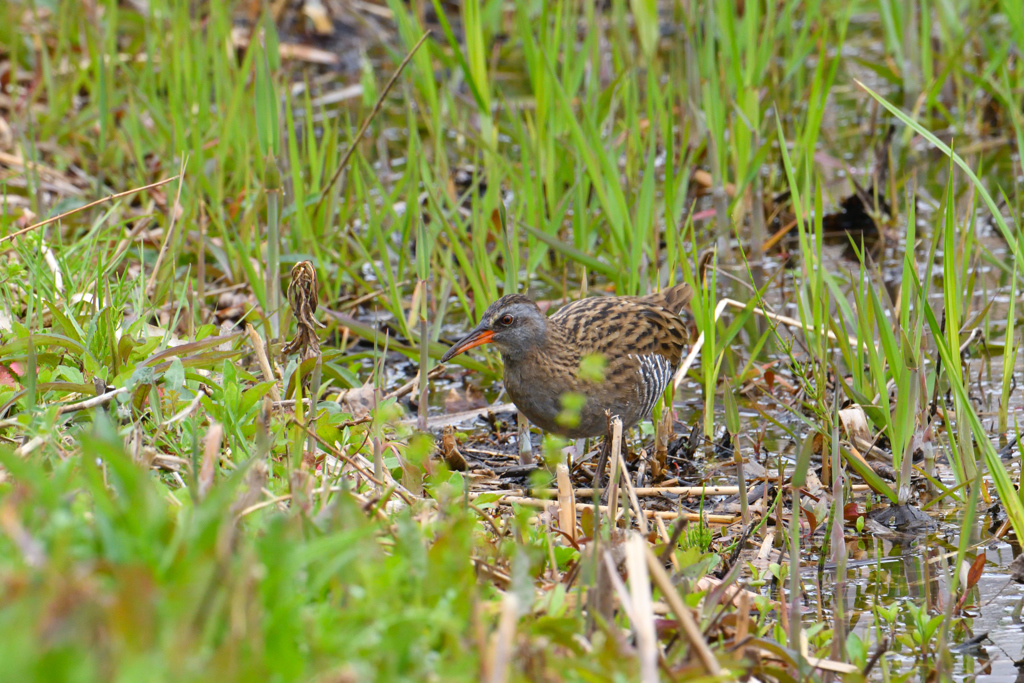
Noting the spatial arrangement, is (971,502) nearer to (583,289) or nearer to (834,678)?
(834,678)

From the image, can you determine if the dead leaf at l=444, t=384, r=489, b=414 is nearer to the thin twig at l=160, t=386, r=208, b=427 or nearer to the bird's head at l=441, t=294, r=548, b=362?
the bird's head at l=441, t=294, r=548, b=362

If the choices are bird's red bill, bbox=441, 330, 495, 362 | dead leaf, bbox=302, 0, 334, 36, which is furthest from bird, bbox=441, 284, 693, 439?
dead leaf, bbox=302, 0, 334, 36

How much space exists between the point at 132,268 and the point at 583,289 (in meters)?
2.17

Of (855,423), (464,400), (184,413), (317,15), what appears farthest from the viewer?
(317,15)

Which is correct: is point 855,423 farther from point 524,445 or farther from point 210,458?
point 210,458

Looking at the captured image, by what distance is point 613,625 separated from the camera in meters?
2.29

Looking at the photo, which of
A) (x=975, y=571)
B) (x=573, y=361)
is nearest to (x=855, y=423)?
(x=975, y=571)

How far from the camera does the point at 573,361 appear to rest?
4.46 metres

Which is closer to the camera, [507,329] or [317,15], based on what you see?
[507,329]

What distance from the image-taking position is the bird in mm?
4250

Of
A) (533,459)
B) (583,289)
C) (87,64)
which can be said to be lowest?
(533,459)

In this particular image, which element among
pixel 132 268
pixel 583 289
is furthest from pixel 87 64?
pixel 583 289

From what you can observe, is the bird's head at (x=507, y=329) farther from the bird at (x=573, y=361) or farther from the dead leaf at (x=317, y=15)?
the dead leaf at (x=317, y=15)

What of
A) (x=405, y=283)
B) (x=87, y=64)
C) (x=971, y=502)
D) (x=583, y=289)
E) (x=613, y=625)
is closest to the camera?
(x=613, y=625)
